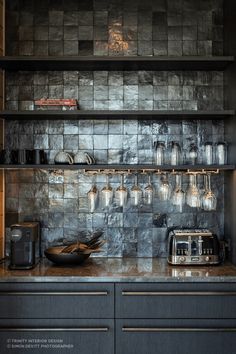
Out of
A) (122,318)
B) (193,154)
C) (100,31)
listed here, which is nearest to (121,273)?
(122,318)

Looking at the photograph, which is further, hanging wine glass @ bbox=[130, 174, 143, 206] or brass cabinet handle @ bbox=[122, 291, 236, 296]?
hanging wine glass @ bbox=[130, 174, 143, 206]

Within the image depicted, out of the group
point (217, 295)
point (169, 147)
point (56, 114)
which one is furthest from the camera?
point (169, 147)

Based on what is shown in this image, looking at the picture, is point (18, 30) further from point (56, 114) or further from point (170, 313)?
point (170, 313)

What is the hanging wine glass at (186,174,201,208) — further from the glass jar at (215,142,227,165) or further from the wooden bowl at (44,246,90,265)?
the wooden bowl at (44,246,90,265)

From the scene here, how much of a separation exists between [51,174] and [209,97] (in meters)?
1.36

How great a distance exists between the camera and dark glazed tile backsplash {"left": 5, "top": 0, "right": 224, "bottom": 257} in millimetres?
3217

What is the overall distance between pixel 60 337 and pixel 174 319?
0.71m

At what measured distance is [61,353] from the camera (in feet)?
8.43

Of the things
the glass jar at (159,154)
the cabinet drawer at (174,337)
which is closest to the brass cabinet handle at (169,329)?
the cabinet drawer at (174,337)

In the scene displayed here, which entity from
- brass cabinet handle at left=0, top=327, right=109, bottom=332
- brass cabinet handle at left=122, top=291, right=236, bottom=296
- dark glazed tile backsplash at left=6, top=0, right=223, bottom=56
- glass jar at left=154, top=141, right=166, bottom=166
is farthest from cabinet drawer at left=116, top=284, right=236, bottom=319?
dark glazed tile backsplash at left=6, top=0, right=223, bottom=56

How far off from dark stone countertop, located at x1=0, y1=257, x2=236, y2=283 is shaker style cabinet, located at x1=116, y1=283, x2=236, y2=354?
5cm

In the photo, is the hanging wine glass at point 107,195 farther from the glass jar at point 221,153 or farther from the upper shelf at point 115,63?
the upper shelf at point 115,63

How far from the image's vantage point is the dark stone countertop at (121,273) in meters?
2.56

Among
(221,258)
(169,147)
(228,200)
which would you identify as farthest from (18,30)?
(221,258)
